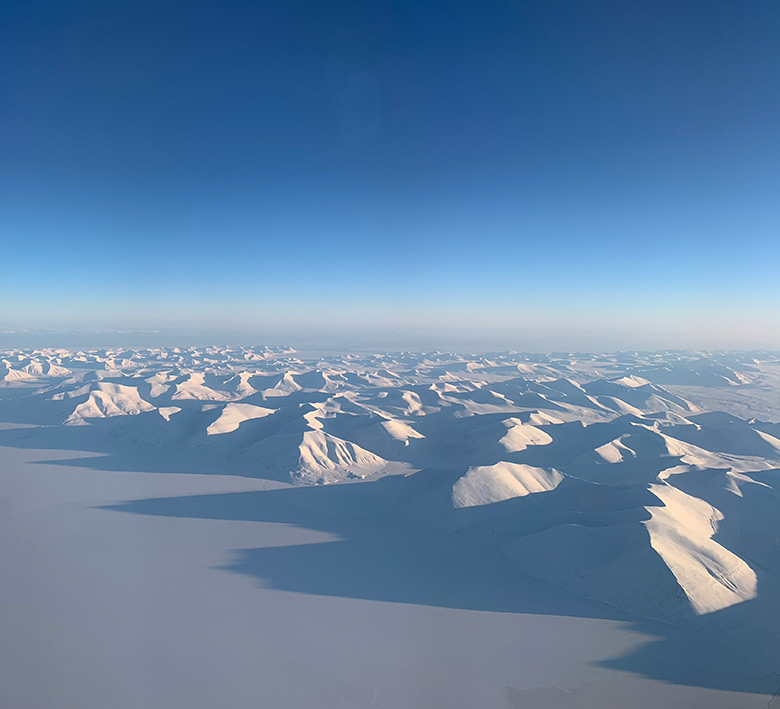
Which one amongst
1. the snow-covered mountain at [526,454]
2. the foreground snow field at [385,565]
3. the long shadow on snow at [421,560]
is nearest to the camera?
the foreground snow field at [385,565]

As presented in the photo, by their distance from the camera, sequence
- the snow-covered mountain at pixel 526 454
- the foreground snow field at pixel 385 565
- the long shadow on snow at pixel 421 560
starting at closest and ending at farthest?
the foreground snow field at pixel 385 565
the long shadow on snow at pixel 421 560
the snow-covered mountain at pixel 526 454

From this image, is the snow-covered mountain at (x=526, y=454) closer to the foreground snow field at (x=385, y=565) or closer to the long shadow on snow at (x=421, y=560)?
the foreground snow field at (x=385, y=565)

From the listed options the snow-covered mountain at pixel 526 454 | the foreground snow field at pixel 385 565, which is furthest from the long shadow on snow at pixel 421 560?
the snow-covered mountain at pixel 526 454

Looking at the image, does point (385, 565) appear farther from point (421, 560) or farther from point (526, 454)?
point (526, 454)

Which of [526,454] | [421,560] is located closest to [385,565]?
[421,560]

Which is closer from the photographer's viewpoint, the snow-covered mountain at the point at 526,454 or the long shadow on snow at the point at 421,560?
the long shadow on snow at the point at 421,560

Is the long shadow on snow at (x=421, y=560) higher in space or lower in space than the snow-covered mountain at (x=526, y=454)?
lower

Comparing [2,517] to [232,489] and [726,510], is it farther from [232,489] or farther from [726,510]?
[726,510]

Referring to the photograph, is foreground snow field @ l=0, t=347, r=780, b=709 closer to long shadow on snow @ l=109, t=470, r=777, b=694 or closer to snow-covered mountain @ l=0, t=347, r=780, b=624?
long shadow on snow @ l=109, t=470, r=777, b=694
